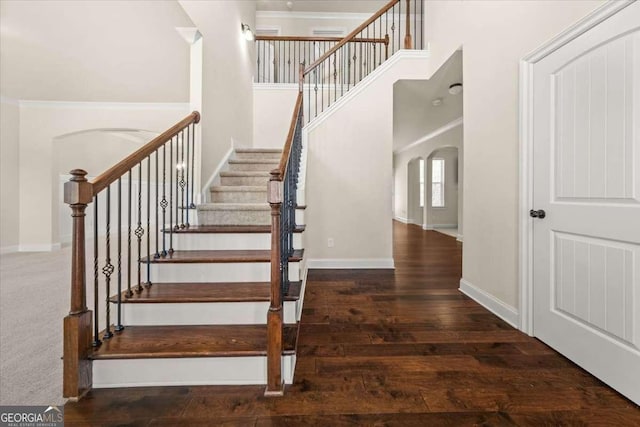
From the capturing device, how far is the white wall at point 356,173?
3830mm

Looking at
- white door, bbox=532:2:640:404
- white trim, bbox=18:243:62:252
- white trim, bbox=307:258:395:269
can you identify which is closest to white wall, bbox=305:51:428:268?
white trim, bbox=307:258:395:269

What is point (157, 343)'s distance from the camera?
1.56m

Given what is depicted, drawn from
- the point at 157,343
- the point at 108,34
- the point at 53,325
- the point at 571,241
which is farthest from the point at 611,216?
the point at 108,34

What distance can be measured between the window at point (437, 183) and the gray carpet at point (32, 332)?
8.84 meters

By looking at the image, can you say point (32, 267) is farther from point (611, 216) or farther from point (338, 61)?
point (338, 61)

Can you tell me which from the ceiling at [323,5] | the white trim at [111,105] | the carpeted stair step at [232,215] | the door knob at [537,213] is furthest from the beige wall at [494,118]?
the white trim at [111,105]

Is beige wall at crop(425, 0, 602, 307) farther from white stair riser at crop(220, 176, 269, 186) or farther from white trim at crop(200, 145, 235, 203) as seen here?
white trim at crop(200, 145, 235, 203)

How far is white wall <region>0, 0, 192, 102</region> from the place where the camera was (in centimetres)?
283

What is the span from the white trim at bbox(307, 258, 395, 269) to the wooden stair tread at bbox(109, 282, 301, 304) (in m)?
1.84

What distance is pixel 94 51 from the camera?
3402 millimetres

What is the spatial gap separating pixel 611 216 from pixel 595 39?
101 centimetres

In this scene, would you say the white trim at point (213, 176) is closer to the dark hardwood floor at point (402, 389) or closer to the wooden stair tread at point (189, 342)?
the wooden stair tread at point (189, 342)

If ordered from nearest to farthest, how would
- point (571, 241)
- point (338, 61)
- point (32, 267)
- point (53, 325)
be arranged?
point (571, 241) < point (53, 325) < point (32, 267) < point (338, 61)

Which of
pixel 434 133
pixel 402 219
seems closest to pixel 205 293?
pixel 434 133
